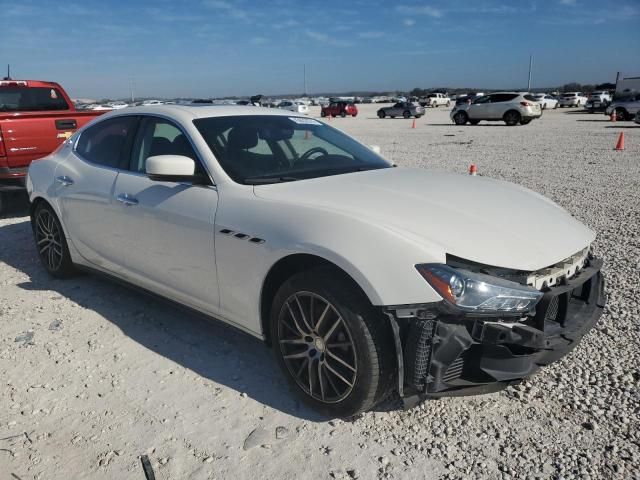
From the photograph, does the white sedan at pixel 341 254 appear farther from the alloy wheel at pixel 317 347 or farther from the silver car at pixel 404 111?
the silver car at pixel 404 111

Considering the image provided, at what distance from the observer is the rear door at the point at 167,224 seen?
3.28 metres

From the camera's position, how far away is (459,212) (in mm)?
2844

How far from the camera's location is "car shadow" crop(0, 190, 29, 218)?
7.75 metres

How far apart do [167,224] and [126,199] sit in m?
0.56

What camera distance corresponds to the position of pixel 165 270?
11.9 feet

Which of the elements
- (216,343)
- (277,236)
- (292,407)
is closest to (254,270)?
(277,236)

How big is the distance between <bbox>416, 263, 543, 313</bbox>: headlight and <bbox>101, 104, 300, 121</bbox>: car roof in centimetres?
208

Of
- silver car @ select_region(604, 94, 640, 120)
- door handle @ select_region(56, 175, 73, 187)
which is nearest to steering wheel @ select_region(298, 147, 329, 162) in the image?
door handle @ select_region(56, 175, 73, 187)

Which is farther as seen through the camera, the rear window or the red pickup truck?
the rear window

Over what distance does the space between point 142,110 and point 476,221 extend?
2703 mm

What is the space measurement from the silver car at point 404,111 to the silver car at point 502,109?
11245mm

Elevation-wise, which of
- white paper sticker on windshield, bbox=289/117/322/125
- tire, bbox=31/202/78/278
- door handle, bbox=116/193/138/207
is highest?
white paper sticker on windshield, bbox=289/117/322/125

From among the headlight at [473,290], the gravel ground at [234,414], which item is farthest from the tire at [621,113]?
the headlight at [473,290]

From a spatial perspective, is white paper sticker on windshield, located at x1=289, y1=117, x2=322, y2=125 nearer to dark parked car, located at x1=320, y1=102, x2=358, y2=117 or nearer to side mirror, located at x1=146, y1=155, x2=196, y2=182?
side mirror, located at x1=146, y1=155, x2=196, y2=182
